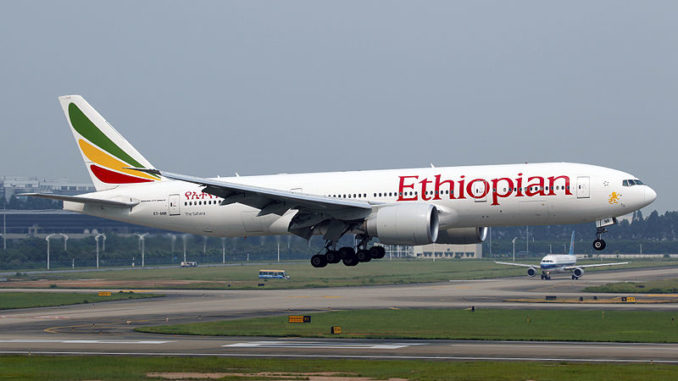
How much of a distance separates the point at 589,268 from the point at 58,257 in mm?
83470

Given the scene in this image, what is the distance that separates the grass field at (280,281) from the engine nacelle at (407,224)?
56.6 meters

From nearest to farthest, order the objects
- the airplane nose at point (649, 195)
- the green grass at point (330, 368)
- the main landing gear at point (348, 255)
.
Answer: the green grass at point (330, 368) < the airplane nose at point (649, 195) < the main landing gear at point (348, 255)

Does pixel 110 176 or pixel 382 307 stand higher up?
pixel 110 176

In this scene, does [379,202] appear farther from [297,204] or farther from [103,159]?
[103,159]

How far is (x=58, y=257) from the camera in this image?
→ 125 m

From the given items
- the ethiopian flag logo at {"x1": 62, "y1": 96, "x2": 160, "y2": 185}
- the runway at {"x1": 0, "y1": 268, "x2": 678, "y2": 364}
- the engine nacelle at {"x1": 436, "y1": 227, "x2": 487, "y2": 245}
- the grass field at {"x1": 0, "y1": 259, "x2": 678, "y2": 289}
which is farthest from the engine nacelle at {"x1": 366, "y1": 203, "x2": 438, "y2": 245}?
the grass field at {"x1": 0, "y1": 259, "x2": 678, "y2": 289}

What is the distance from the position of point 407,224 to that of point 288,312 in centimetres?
3050

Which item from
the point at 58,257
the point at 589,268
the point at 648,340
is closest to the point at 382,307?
the point at 648,340

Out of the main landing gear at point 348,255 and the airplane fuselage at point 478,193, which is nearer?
the airplane fuselage at point 478,193

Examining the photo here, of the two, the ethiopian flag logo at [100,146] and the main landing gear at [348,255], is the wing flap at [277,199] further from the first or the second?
the ethiopian flag logo at [100,146]

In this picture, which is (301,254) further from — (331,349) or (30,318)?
(331,349)

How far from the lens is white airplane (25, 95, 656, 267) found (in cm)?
5399

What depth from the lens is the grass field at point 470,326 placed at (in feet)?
209

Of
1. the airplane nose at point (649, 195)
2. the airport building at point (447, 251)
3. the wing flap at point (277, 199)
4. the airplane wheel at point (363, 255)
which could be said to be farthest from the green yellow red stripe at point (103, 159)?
the airport building at point (447, 251)
